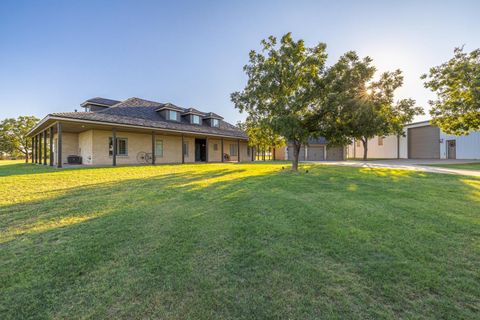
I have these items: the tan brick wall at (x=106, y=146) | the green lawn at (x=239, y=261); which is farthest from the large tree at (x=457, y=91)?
the tan brick wall at (x=106, y=146)

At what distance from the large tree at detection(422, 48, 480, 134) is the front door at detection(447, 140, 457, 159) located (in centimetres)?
757

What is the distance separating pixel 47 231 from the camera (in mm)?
3018

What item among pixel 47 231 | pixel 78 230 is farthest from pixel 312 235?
pixel 47 231

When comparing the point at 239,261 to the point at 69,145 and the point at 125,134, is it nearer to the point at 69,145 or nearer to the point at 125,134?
the point at 125,134

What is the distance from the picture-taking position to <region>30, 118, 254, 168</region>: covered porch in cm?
1432

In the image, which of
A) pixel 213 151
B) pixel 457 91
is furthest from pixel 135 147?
pixel 457 91

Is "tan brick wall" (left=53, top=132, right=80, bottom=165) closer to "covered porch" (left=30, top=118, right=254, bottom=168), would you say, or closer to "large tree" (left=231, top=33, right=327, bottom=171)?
"covered porch" (left=30, top=118, right=254, bottom=168)

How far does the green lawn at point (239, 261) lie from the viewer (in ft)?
5.23

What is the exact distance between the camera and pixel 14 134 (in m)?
30.8

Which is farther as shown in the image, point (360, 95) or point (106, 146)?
point (106, 146)

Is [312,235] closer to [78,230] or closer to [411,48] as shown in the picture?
[78,230]

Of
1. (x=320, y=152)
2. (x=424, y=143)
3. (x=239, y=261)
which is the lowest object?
(x=239, y=261)

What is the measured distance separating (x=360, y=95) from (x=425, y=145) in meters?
22.1

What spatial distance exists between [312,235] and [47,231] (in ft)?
12.2
